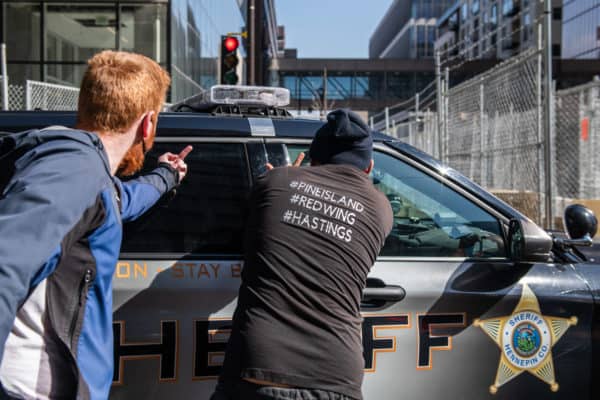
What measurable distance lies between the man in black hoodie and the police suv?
0.45 m

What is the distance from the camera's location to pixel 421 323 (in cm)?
260

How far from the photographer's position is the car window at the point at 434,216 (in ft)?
9.23

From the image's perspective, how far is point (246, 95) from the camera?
3.18 m

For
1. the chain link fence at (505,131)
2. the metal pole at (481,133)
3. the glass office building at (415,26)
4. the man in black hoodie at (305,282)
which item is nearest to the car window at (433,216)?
the man in black hoodie at (305,282)

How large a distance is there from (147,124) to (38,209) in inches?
18.8

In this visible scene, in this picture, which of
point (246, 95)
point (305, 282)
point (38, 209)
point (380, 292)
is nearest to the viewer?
point (38, 209)

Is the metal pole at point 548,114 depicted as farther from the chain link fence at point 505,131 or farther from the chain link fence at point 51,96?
the chain link fence at point 51,96

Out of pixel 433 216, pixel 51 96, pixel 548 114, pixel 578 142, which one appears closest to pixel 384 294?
pixel 433 216

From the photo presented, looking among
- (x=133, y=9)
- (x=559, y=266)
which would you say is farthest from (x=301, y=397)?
(x=133, y=9)

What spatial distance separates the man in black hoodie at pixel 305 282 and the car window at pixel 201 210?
0.48 meters

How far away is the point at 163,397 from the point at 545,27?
17.8ft

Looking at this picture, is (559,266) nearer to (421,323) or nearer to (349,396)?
(421,323)

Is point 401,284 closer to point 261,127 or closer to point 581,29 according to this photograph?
point 261,127

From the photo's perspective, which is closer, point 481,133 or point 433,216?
point 433,216
